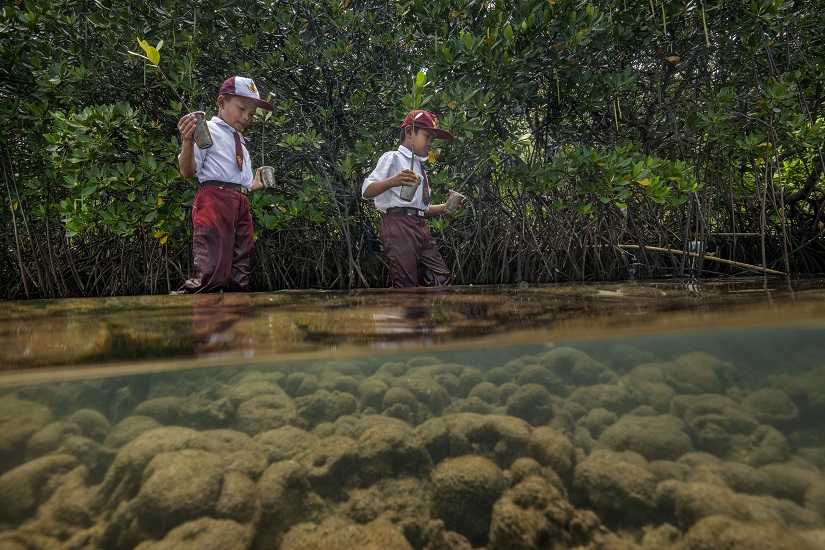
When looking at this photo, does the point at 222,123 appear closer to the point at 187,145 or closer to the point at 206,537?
the point at 187,145

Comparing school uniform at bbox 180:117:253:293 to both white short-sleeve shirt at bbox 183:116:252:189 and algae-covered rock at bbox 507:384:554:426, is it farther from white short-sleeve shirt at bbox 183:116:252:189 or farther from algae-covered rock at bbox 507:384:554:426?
algae-covered rock at bbox 507:384:554:426

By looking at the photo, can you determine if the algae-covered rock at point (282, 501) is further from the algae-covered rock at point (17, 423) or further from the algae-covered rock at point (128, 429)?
the algae-covered rock at point (17, 423)

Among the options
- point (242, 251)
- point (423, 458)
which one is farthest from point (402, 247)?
point (423, 458)

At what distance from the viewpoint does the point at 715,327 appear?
1468mm

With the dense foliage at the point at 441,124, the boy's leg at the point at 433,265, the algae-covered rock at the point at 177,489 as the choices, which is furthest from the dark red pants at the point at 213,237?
the algae-covered rock at the point at 177,489

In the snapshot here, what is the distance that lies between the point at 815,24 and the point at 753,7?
1.02m

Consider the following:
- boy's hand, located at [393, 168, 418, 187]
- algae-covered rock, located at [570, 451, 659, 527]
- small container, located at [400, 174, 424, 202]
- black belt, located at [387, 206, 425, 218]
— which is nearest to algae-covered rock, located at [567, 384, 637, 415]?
algae-covered rock, located at [570, 451, 659, 527]

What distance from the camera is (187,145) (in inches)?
124

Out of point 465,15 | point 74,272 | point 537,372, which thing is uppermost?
point 465,15

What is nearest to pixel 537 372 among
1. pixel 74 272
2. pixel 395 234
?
pixel 395 234

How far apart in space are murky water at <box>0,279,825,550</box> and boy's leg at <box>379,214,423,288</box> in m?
2.48

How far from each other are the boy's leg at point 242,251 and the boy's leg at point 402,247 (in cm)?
109

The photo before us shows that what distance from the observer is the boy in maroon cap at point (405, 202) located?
383 cm

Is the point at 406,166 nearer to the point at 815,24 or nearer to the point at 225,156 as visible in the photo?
the point at 225,156
